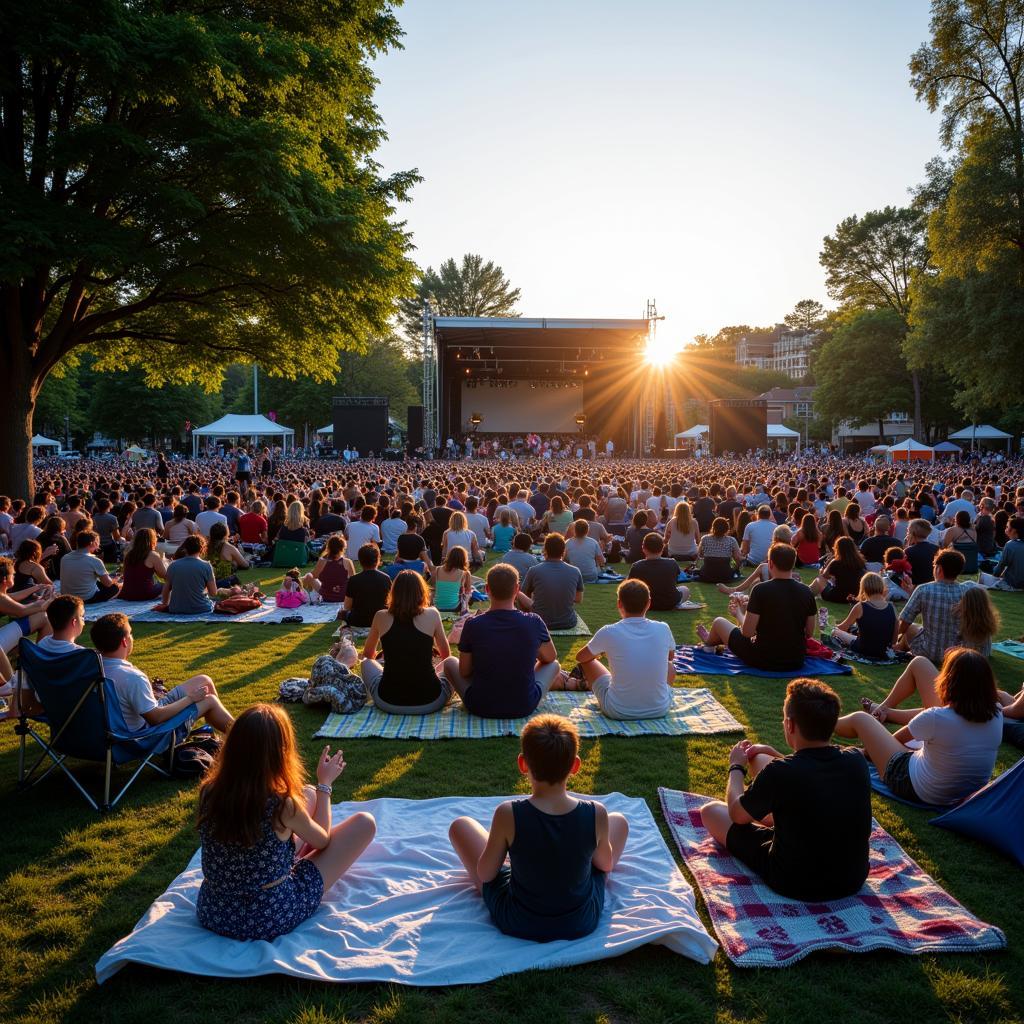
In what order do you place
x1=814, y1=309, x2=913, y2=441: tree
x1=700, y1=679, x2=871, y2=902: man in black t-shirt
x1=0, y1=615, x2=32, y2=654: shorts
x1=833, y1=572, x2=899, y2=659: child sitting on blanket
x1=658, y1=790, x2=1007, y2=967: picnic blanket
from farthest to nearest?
x1=814, y1=309, x2=913, y2=441: tree → x1=833, y1=572, x2=899, y2=659: child sitting on blanket → x1=0, y1=615, x2=32, y2=654: shorts → x1=700, y1=679, x2=871, y2=902: man in black t-shirt → x1=658, y1=790, x2=1007, y2=967: picnic blanket

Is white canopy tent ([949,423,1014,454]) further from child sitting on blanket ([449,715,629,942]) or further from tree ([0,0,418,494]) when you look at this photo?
child sitting on blanket ([449,715,629,942])

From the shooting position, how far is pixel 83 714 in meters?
4.34

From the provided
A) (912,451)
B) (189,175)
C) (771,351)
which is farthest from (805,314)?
(189,175)

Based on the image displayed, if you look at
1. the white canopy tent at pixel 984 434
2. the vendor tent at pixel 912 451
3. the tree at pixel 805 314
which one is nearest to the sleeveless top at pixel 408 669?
the vendor tent at pixel 912 451

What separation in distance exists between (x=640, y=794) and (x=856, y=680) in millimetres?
3172

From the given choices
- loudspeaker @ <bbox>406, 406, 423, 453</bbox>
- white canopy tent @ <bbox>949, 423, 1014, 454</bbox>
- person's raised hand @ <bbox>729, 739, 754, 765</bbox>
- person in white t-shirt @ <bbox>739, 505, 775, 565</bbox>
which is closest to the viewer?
person's raised hand @ <bbox>729, 739, 754, 765</bbox>

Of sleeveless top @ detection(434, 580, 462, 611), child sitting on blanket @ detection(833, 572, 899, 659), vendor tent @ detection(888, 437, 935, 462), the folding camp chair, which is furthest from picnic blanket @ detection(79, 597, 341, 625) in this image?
vendor tent @ detection(888, 437, 935, 462)

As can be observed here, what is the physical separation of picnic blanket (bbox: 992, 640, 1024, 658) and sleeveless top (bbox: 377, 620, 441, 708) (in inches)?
220

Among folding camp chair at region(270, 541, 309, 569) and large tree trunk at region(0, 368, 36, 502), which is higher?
large tree trunk at region(0, 368, 36, 502)

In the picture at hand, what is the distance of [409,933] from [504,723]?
2504mm

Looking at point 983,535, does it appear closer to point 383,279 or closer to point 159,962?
point 383,279

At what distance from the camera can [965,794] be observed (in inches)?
168

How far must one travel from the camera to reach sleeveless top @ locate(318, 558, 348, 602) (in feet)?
32.5

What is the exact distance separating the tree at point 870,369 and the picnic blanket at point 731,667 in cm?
5231
